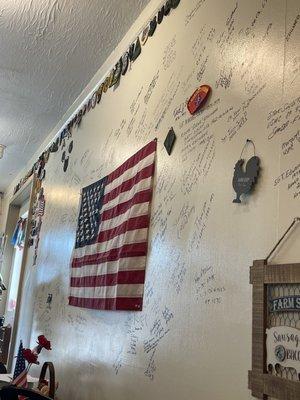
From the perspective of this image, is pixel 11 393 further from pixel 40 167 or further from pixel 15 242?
pixel 15 242

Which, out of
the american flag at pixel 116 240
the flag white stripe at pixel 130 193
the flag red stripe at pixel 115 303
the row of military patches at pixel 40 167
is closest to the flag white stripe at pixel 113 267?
the american flag at pixel 116 240

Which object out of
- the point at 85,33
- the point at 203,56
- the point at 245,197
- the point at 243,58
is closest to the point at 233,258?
the point at 245,197

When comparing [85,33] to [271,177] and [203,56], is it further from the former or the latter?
[271,177]

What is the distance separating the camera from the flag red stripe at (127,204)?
5.19 feet

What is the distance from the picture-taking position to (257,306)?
3.11ft

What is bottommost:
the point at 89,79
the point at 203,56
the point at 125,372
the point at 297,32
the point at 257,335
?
the point at 125,372

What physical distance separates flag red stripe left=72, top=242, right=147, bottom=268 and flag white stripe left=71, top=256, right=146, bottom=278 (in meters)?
0.01

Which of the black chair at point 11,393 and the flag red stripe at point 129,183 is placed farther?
the flag red stripe at point 129,183

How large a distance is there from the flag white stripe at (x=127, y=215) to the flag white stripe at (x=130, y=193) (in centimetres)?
6

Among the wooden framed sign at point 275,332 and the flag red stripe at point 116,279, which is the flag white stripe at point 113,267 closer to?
the flag red stripe at point 116,279

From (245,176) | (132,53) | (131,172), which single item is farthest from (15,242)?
(245,176)

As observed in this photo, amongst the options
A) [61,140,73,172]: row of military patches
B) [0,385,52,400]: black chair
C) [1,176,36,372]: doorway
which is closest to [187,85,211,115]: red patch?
[0,385,52,400]: black chair

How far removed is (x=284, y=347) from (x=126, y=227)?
887mm

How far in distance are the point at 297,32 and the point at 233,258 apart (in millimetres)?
531
